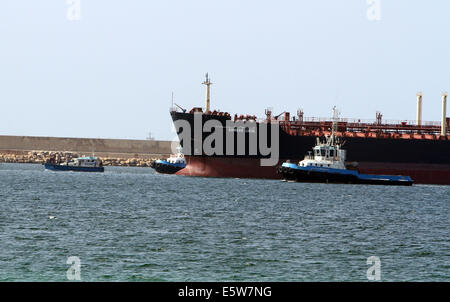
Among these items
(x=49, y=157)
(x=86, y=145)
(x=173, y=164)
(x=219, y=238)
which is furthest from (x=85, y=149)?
(x=219, y=238)

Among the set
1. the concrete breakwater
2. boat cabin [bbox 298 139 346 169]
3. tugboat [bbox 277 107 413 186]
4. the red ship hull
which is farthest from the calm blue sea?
the concrete breakwater

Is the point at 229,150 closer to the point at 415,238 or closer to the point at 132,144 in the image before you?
the point at 415,238

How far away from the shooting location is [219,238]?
23.6 meters

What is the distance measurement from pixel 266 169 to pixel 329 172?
7.15 meters

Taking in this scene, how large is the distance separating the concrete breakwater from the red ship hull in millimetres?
73327

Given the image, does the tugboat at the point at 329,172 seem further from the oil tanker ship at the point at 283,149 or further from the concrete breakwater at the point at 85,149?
the concrete breakwater at the point at 85,149

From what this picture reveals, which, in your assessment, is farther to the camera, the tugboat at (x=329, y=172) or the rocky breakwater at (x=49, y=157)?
the rocky breakwater at (x=49, y=157)

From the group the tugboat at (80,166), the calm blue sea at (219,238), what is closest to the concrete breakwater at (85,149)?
the tugboat at (80,166)

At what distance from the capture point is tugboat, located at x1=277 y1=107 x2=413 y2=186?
57250mm

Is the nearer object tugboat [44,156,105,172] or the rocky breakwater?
tugboat [44,156,105,172]

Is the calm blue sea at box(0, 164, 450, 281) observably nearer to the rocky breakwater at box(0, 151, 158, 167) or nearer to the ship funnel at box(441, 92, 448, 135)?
the ship funnel at box(441, 92, 448, 135)

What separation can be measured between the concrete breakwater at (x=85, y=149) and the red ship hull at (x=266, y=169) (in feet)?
241

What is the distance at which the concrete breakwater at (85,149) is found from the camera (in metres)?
138
